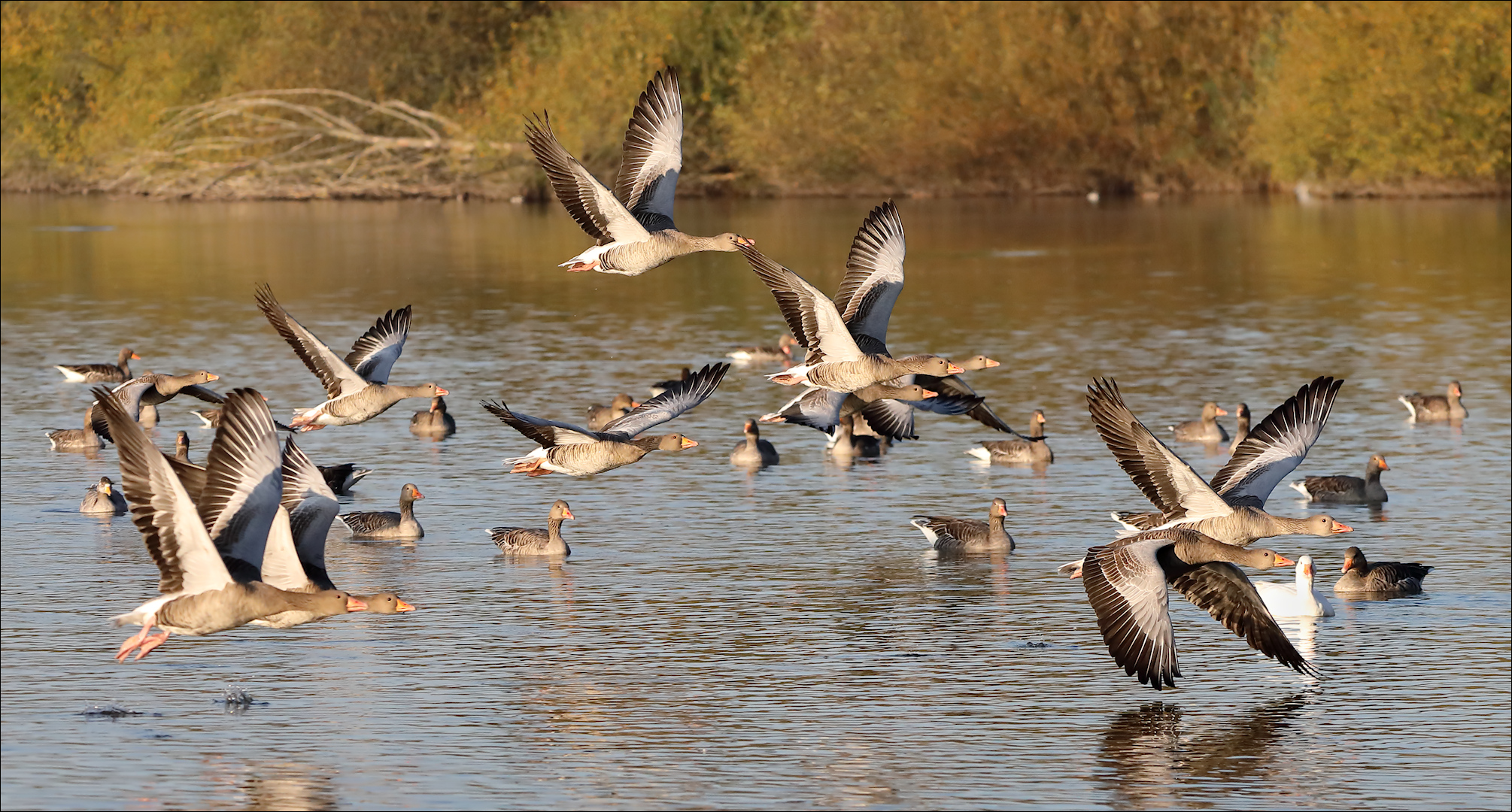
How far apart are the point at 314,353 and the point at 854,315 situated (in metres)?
5.25

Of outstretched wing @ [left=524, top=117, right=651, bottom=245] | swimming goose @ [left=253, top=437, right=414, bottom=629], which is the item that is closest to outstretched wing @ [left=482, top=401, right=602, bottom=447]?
outstretched wing @ [left=524, top=117, right=651, bottom=245]

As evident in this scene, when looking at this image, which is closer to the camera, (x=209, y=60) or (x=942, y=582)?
(x=942, y=582)

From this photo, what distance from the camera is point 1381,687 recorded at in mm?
24094

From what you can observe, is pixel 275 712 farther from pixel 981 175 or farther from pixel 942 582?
pixel 981 175

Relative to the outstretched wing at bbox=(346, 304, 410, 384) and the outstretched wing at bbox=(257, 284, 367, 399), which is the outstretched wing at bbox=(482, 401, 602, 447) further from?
the outstretched wing at bbox=(346, 304, 410, 384)

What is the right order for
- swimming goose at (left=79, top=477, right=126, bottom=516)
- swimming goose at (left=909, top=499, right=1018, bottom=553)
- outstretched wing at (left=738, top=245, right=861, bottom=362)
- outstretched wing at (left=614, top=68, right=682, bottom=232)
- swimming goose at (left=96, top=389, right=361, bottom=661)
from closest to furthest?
swimming goose at (left=96, top=389, right=361, bottom=661), outstretched wing at (left=738, top=245, right=861, bottom=362), outstretched wing at (left=614, top=68, right=682, bottom=232), swimming goose at (left=909, top=499, right=1018, bottom=553), swimming goose at (left=79, top=477, right=126, bottom=516)

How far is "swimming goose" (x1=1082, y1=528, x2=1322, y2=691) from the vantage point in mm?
19391

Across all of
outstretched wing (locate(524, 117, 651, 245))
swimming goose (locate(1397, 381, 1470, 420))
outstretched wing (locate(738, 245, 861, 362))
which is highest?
outstretched wing (locate(524, 117, 651, 245))

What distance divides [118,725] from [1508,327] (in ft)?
143

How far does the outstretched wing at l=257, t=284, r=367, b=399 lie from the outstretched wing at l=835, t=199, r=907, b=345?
16.1 feet

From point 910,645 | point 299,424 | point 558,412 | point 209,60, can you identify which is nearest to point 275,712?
point 299,424

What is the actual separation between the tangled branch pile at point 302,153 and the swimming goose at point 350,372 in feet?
271

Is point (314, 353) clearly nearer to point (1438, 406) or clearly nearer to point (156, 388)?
point (156, 388)

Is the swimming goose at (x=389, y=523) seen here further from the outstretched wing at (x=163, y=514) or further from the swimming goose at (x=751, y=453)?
the outstretched wing at (x=163, y=514)
